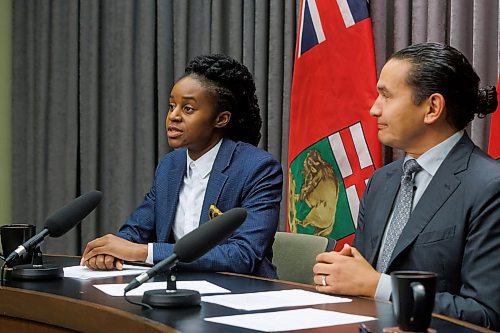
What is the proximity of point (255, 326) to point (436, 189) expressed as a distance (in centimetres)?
79

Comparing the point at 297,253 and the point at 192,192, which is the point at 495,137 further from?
the point at 192,192

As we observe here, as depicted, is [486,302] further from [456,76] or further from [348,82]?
[348,82]

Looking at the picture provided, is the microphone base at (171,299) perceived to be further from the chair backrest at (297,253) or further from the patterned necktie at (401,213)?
the chair backrest at (297,253)

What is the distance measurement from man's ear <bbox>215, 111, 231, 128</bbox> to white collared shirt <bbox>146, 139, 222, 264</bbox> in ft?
0.21

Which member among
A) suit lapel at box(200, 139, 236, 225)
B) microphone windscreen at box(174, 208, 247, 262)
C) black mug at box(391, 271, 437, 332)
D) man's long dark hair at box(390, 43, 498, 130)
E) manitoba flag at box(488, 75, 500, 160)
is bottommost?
black mug at box(391, 271, 437, 332)

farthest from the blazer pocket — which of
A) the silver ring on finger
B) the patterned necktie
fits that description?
the silver ring on finger

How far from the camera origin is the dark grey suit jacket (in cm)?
183

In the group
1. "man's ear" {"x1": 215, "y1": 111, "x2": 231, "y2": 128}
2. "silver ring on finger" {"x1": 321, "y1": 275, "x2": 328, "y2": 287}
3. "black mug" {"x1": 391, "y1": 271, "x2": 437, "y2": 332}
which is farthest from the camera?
"man's ear" {"x1": 215, "y1": 111, "x2": 231, "y2": 128}

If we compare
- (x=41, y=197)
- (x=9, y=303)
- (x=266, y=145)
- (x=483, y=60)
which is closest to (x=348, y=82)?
(x=483, y=60)

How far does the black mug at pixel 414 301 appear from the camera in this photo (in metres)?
1.31

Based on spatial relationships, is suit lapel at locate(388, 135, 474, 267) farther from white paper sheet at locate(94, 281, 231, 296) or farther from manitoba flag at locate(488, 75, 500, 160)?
manitoba flag at locate(488, 75, 500, 160)

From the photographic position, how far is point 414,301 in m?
1.30

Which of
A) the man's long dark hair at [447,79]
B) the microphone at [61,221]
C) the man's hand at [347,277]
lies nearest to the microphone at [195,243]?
the man's hand at [347,277]

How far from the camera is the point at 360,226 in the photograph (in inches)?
94.0
